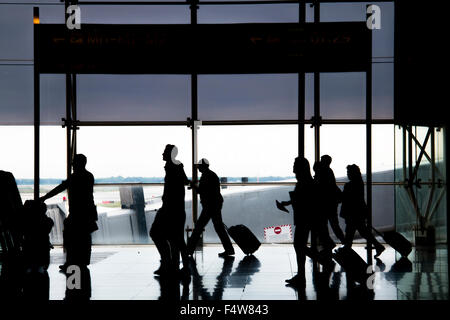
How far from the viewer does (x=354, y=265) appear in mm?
6914

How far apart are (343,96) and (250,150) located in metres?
1.99

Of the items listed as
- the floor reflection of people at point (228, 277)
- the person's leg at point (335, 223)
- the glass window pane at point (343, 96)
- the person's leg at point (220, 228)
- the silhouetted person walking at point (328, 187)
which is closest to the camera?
the floor reflection of people at point (228, 277)

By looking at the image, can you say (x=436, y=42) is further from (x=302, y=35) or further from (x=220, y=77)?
(x=220, y=77)

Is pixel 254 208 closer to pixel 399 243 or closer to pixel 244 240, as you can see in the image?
pixel 244 240

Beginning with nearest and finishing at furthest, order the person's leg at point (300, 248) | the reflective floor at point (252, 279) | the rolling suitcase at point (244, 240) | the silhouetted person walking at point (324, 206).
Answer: the reflective floor at point (252, 279) → the person's leg at point (300, 248) → the silhouetted person walking at point (324, 206) → the rolling suitcase at point (244, 240)

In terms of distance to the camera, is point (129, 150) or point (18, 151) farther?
point (129, 150)

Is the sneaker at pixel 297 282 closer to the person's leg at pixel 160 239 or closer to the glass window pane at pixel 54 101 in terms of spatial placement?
the person's leg at pixel 160 239

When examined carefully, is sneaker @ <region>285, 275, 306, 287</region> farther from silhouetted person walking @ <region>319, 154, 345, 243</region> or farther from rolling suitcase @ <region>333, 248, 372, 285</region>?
silhouetted person walking @ <region>319, 154, 345, 243</region>

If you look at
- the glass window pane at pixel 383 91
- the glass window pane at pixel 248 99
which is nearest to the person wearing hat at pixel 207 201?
the glass window pane at pixel 248 99

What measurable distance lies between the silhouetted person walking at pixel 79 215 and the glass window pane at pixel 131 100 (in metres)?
3.86

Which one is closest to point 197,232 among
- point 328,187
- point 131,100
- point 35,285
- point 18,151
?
point 328,187

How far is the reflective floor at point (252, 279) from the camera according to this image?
6.13 meters

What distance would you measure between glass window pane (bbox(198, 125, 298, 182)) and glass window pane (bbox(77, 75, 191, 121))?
2.32 ft
